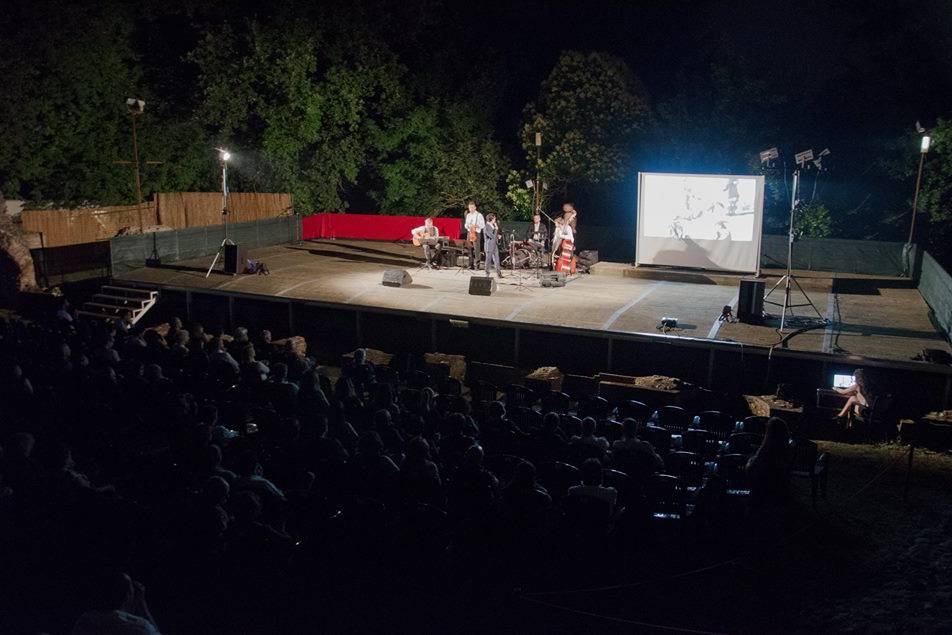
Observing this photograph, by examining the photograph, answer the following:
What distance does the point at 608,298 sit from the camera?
56.2 feet

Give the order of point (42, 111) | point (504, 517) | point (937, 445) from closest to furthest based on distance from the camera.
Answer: point (504, 517), point (937, 445), point (42, 111)

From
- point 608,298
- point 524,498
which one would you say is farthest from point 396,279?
point 524,498

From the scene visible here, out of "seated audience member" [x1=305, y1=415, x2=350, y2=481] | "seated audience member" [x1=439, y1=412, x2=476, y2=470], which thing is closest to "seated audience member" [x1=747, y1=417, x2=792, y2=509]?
"seated audience member" [x1=439, y1=412, x2=476, y2=470]

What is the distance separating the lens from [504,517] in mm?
5980

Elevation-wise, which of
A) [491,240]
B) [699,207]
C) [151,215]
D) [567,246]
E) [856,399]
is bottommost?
[856,399]

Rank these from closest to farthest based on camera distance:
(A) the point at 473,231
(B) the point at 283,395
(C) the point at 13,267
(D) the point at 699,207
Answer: (B) the point at 283,395 < (C) the point at 13,267 < (D) the point at 699,207 < (A) the point at 473,231

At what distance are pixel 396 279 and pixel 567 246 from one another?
14.6 feet

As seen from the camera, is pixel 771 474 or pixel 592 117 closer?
pixel 771 474

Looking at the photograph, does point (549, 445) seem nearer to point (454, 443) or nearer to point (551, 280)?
point (454, 443)

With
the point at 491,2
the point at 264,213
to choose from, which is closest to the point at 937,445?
the point at 264,213

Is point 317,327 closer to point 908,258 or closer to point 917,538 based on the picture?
point 917,538

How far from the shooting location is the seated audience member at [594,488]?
6555mm

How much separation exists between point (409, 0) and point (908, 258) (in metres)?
18.9

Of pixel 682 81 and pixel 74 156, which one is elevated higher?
pixel 682 81
